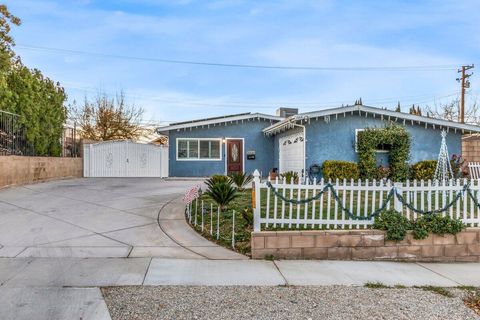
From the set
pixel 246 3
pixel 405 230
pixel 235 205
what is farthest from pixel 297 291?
pixel 246 3

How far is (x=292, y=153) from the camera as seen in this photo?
618 inches

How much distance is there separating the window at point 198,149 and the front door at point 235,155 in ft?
1.97

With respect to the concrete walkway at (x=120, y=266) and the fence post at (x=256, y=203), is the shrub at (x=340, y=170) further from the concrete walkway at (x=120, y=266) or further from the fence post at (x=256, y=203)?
the fence post at (x=256, y=203)

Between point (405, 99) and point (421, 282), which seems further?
point (405, 99)

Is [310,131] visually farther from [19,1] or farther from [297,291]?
[19,1]

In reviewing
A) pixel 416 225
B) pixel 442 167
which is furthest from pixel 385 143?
pixel 416 225

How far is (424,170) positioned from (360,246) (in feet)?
33.5

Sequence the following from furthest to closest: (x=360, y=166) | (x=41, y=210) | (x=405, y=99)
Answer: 1. (x=405, y=99)
2. (x=360, y=166)
3. (x=41, y=210)

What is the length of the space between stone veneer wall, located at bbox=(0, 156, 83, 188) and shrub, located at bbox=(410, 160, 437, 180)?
15.2m

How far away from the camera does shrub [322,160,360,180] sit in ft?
44.9

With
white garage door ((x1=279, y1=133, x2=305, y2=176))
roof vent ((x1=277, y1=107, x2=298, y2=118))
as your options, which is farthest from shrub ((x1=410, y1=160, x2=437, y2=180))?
roof vent ((x1=277, y1=107, x2=298, y2=118))

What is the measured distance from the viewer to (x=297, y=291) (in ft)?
13.6

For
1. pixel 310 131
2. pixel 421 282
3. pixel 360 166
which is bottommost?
pixel 421 282

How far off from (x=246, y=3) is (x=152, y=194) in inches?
309
